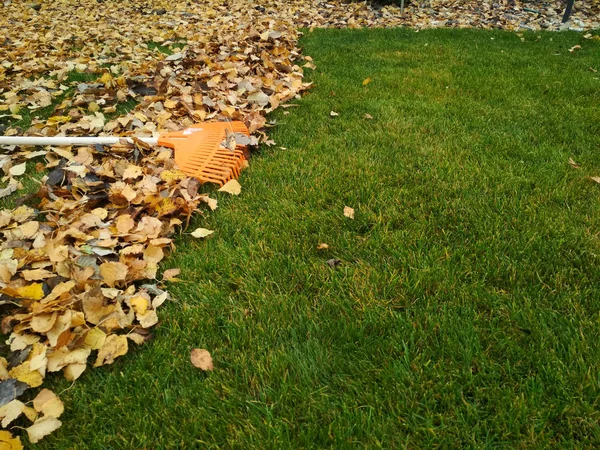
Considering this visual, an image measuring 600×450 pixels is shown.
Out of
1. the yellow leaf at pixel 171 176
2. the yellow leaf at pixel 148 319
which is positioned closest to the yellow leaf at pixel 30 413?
the yellow leaf at pixel 148 319

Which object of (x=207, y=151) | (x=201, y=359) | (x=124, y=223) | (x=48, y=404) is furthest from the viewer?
(x=207, y=151)

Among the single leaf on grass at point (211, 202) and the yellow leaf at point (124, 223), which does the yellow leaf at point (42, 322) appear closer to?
the yellow leaf at point (124, 223)

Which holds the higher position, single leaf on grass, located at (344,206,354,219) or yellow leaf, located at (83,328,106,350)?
single leaf on grass, located at (344,206,354,219)

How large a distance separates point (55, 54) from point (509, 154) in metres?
5.13

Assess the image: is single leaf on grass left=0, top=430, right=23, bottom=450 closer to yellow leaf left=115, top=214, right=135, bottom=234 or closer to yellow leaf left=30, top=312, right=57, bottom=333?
yellow leaf left=30, top=312, right=57, bottom=333

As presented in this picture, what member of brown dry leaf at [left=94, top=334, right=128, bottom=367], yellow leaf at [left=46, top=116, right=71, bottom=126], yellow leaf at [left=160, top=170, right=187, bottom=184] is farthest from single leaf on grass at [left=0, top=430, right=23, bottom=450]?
yellow leaf at [left=46, top=116, right=71, bottom=126]

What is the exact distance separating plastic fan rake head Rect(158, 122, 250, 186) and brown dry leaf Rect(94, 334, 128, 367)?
1126 mm

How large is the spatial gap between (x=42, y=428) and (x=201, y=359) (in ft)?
1.69

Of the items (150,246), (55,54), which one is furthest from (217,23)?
(150,246)

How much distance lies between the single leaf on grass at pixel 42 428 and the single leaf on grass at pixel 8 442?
0.03 m

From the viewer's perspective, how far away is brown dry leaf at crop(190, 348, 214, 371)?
4.90ft

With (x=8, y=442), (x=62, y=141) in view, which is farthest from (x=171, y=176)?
(x=8, y=442)

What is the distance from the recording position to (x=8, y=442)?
50.0 inches

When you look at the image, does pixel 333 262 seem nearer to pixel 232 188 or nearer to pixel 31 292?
pixel 232 188
